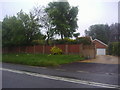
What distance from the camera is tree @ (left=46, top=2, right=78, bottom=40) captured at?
3116cm

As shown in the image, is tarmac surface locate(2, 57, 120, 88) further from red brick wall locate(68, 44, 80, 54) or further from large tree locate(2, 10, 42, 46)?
large tree locate(2, 10, 42, 46)

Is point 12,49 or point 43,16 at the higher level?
point 43,16

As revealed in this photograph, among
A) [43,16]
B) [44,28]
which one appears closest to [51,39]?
[44,28]

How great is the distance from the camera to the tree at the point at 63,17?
102ft

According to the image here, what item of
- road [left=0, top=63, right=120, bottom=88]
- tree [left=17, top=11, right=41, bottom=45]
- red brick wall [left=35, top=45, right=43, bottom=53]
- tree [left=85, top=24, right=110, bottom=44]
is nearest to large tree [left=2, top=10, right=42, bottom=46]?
tree [left=17, top=11, right=41, bottom=45]

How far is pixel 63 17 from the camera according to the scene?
32094mm

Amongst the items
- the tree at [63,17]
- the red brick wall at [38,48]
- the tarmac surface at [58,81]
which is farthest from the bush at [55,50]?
the tarmac surface at [58,81]

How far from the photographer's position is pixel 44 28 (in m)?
33.2

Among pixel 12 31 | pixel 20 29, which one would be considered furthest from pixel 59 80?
pixel 12 31

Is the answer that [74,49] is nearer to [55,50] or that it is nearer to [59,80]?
[55,50]

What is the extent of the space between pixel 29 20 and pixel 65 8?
6.60m

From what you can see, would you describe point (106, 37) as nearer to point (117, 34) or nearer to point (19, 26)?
point (117, 34)

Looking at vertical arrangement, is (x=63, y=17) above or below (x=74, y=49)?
above

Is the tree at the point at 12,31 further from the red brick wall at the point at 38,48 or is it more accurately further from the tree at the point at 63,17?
the tree at the point at 63,17
